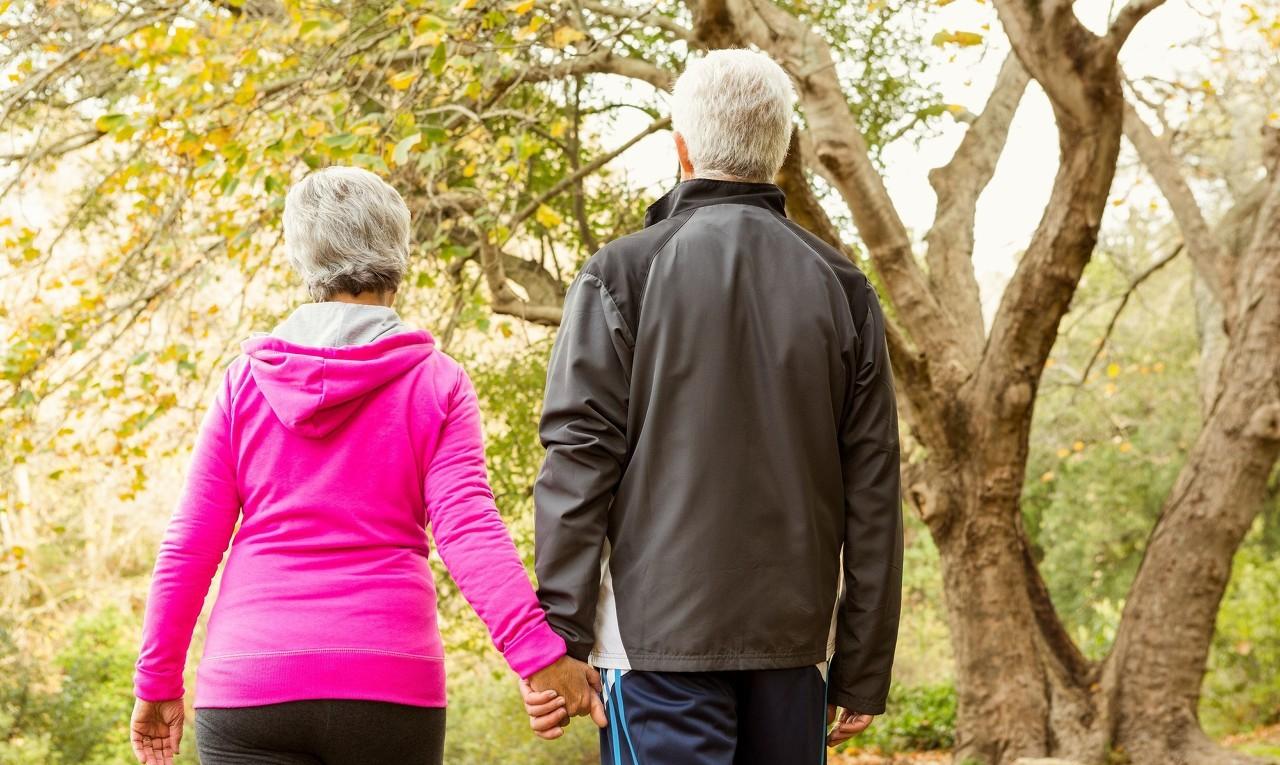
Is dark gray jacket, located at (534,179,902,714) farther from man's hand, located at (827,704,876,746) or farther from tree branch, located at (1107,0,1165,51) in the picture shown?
tree branch, located at (1107,0,1165,51)

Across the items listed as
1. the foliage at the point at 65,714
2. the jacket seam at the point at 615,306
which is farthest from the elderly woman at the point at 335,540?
the foliage at the point at 65,714

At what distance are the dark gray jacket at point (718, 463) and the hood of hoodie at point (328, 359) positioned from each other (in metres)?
0.28

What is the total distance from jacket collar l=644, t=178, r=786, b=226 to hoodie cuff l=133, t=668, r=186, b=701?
1.16m

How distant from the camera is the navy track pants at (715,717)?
1.90 meters

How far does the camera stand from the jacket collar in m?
2.12

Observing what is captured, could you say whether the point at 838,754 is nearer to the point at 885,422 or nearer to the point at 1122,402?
the point at 885,422

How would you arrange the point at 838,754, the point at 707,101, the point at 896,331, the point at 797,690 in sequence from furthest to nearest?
the point at 838,754
the point at 896,331
the point at 707,101
the point at 797,690

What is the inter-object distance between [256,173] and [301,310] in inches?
107

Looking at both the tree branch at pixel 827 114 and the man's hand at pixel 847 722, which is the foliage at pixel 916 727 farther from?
the man's hand at pixel 847 722

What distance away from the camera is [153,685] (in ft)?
6.64

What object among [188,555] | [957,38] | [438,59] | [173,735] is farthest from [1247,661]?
[188,555]

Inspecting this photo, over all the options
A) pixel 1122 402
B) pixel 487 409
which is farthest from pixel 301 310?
pixel 1122 402

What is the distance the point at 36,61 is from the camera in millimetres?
6266

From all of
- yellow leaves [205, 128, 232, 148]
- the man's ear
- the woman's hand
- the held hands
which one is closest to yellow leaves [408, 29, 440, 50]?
yellow leaves [205, 128, 232, 148]
